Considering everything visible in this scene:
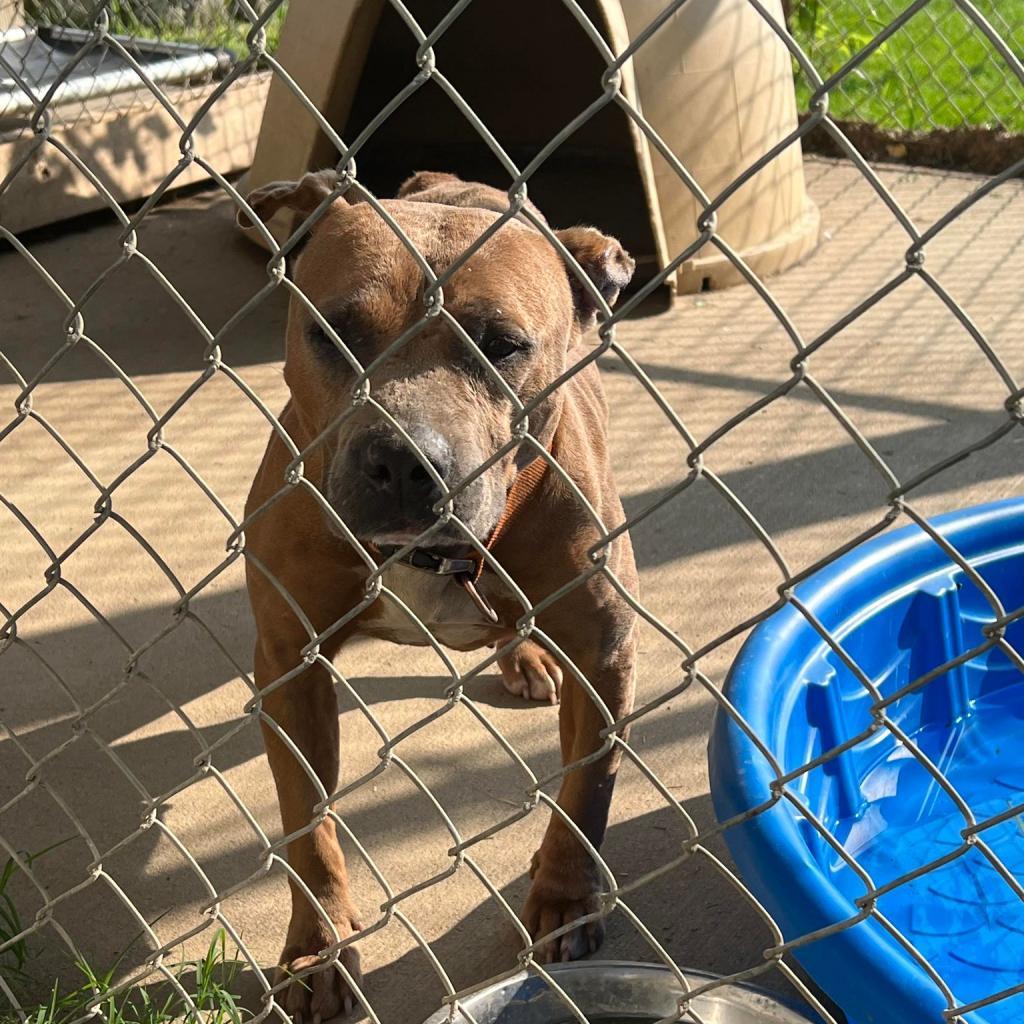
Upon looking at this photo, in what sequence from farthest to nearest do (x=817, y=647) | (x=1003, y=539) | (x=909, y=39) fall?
(x=909, y=39) < (x=1003, y=539) < (x=817, y=647)

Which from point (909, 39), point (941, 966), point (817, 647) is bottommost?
point (941, 966)

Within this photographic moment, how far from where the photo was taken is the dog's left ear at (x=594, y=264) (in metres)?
2.54

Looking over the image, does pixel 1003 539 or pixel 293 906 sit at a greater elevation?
pixel 1003 539

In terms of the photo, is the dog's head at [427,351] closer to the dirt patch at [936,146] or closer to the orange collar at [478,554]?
the orange collar at [478,554]

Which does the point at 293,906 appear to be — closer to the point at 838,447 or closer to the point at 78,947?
the point at 78,947

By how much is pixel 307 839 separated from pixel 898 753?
1.41 metres

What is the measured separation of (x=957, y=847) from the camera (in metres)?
2.49

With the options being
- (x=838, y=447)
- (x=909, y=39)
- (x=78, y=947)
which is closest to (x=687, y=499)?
(x=838, y=447)

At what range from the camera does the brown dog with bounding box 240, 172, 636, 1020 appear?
6.90 ft

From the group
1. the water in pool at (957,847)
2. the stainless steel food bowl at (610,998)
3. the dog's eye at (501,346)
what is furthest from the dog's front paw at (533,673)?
the stainless steel food bowl at (610,998)

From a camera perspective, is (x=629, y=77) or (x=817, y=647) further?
(x=629, y=77)

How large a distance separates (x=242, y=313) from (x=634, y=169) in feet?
16.7

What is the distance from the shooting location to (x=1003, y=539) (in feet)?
9.54

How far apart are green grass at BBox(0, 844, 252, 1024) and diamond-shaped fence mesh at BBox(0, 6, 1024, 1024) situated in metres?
0.03
